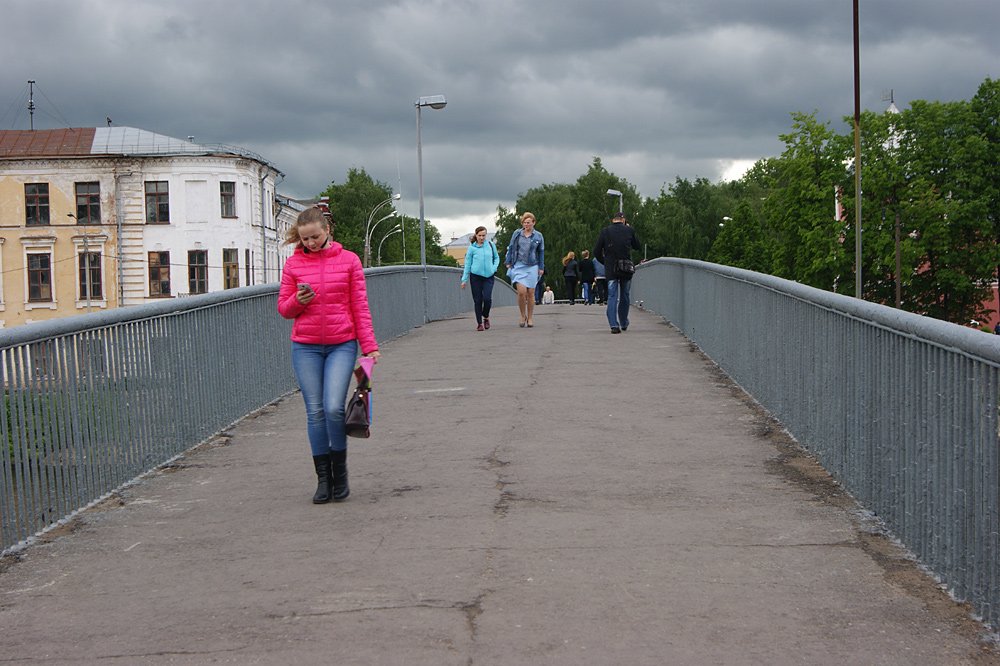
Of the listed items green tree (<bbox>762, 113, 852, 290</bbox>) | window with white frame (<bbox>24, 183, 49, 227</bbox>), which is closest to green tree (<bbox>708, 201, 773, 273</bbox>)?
green tree (<bbox>762, 113, 852, 290</bbox>)

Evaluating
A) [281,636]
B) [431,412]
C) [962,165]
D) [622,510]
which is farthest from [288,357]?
[962,165]

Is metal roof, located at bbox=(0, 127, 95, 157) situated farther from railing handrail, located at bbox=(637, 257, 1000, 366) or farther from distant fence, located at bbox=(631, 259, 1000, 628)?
railing handrail, located at bbox=(637, 257, 1000, 366)

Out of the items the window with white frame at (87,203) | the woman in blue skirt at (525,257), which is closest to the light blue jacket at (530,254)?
the woman in blue skirt at (525,257)

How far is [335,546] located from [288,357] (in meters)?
6.76

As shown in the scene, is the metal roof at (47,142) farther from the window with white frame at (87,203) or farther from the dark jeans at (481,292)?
the dark jeans at (481,292)

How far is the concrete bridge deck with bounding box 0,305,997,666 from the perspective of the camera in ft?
14.8

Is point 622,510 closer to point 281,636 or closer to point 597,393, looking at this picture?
point 281,636

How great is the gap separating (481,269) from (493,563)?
47.0ft

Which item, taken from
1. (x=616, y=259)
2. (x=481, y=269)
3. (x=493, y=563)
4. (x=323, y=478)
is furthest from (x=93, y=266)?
(x=493, y=563)

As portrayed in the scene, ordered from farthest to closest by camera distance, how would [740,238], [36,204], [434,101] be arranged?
[740,238], [36,204], [434,101]

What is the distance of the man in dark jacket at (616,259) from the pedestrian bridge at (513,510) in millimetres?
7329

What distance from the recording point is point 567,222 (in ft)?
342

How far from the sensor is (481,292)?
2023cm

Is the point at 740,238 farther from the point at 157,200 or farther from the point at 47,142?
the point at 47,142
